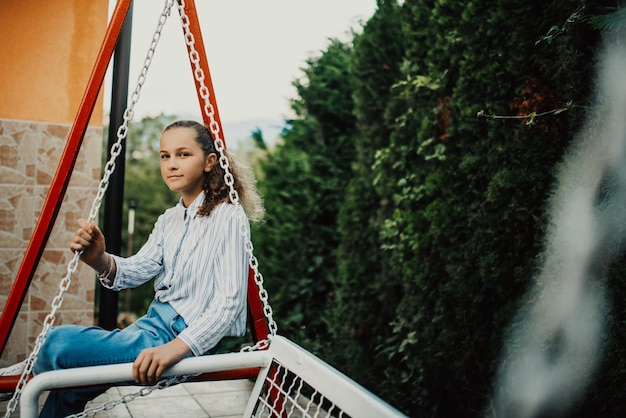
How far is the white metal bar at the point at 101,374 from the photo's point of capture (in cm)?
149

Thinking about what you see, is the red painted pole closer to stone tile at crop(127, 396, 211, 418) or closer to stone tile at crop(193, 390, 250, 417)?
stone tile at crop(127, 396, 211, 418)

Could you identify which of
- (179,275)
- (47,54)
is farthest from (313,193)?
(179,275)

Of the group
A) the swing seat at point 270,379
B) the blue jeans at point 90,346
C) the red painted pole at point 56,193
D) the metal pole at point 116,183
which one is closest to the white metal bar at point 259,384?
the swing seat at point 270,379

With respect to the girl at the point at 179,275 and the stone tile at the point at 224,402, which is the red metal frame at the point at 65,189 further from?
the stone tile at the point at 224,402

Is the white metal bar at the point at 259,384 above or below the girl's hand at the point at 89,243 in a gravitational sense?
below

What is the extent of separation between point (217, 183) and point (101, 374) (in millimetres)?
817

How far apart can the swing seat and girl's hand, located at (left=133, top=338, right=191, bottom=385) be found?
0.02 m

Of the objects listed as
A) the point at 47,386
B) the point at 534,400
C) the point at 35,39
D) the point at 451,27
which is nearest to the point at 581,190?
the point at 534,400

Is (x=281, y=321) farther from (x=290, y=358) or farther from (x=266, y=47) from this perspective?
(x=266, y=47)

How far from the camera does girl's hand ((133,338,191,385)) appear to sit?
63.5 inches

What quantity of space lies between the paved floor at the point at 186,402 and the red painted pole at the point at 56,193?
136 centimetres

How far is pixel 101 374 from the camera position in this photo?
1.57 metres

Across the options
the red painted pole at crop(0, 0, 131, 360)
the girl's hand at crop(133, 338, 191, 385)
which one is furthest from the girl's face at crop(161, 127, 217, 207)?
the girl's hand at crop(133, 338, 191, 385)

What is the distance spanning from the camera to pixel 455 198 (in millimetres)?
3135
